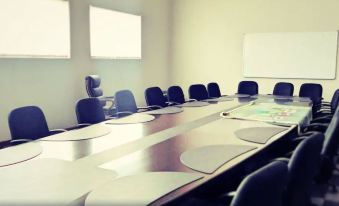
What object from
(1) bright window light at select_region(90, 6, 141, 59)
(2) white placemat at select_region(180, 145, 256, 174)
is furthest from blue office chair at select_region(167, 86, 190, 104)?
(2) white placemat at select_region(180, 145, 256, 174)

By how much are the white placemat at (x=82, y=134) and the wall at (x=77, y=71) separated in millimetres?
2773

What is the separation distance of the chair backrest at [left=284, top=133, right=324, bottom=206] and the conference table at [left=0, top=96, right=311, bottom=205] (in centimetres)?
38

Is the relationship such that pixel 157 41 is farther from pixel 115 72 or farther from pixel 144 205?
pixel 144 205

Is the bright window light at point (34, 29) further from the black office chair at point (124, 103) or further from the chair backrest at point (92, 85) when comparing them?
the black office chair at point (124, 103)

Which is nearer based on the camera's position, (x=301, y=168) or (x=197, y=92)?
(x=301, y=168)

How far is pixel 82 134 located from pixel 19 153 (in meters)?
0.63

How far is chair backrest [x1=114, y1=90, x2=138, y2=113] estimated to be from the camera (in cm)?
451

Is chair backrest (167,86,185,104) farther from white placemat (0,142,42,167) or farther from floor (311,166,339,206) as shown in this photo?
white placemat (0,142,42,167)

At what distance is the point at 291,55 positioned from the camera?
7570 mm

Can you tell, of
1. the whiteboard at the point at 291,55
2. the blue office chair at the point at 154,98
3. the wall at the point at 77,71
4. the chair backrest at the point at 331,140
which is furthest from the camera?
the whiteboard at the point at 291,55

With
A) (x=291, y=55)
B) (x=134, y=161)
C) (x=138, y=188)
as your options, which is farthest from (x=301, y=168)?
(x=291, y=55)

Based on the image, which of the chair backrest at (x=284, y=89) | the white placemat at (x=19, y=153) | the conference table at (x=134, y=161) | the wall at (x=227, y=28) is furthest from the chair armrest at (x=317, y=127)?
the wall at (x=227, y=28)

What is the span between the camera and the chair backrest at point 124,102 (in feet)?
14.8

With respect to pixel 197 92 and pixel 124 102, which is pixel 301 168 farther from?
pixel 197 92
